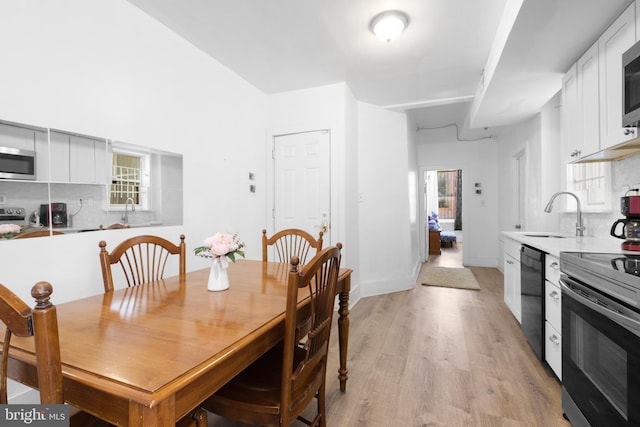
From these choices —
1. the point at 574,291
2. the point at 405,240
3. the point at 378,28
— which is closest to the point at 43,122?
the point at 378,28

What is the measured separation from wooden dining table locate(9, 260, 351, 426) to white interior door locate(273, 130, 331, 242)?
2120 mm

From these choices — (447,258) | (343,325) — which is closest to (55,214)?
(343,325)

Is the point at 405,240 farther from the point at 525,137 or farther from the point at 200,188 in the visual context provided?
the point at 200,188

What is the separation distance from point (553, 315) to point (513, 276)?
3.15 ft

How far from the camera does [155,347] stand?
0.89 m

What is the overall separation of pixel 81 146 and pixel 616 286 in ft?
9.58

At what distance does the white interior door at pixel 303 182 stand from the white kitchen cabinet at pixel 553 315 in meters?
2.10

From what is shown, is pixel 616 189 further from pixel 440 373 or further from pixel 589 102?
pixel 440 373

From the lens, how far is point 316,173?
362cm

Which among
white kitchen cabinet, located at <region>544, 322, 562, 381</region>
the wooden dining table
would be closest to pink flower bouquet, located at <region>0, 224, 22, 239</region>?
the wooden dining table

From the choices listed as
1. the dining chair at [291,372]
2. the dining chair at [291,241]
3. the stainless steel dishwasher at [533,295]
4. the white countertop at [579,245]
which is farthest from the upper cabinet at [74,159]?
the stainless steel dishwasher at [533,295]

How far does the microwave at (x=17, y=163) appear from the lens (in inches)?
60.4

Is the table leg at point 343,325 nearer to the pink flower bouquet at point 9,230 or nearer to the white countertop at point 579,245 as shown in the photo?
the white countertop at point 579,245

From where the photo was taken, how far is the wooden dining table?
28.1 inches
